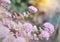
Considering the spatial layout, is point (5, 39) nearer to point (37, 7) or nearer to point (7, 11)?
point (7, 11)

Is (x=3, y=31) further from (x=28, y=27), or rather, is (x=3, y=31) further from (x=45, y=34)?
(x=45, y=34)

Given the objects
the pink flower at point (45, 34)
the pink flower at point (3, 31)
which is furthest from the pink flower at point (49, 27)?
the pink flower at point (3, 31)

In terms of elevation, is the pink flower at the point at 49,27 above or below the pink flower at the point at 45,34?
above

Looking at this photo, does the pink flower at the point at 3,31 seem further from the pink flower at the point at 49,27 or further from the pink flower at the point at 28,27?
the pink flower at the point at 49,27

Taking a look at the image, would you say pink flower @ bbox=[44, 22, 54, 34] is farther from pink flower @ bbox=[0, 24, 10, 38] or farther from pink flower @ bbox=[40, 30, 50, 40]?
pink flower @ bbox=[0, 24, 10, 38]

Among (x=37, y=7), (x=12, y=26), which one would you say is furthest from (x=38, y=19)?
(x=12, y=26)

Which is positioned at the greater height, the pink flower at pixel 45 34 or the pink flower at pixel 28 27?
the pink flower at pixel 28 27

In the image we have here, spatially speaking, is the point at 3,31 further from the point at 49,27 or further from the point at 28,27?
the point at 49,27

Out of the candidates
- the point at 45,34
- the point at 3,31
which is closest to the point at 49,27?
the point at 45,34

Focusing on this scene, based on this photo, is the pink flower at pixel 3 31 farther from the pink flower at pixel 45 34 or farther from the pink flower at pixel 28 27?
the pink flower at pixel 45 34

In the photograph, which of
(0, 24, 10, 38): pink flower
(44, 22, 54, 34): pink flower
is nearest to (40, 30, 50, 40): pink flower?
(44, 22, 54, 34): pink flower

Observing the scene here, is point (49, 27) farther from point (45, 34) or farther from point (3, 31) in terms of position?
point (3, 31)
